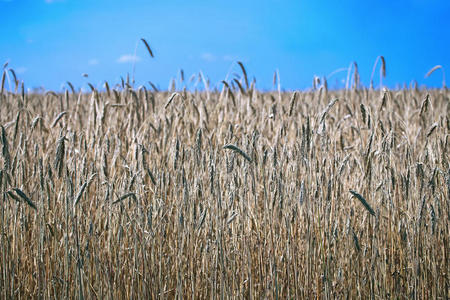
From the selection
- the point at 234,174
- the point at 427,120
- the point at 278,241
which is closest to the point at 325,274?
the point at 278,241

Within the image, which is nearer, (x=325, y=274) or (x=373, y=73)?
(x=325, y=274)

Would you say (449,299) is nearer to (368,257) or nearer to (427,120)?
(368,257)

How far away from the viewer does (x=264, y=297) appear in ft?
5.96

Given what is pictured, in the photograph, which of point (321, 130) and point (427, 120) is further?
point (427, 120)

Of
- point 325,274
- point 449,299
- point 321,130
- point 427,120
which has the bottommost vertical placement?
point 449,299

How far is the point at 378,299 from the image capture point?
187 cm

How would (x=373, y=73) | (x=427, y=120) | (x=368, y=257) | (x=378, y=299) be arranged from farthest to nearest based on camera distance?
(x=427, y=120) < (x=373, y=73) < (x=368, y=257) < (x=378, y=299)

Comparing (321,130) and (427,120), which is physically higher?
(427,120)

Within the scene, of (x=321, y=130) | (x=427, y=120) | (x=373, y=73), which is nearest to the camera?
(x=321, y=130)

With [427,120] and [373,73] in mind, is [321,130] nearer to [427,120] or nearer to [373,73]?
[373,73]

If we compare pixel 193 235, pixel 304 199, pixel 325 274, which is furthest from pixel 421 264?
pixel 193 235

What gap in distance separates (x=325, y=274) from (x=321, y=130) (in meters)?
0.64

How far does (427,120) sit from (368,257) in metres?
2.65

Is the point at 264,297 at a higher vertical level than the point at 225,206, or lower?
lower
